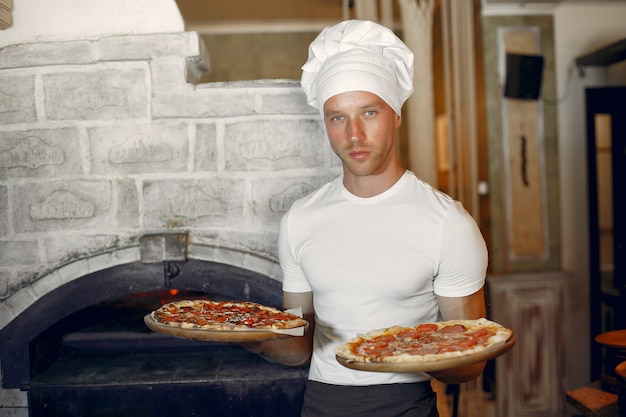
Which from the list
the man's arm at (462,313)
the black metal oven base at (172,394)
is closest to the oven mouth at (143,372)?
the black metal oven base at (172,394)

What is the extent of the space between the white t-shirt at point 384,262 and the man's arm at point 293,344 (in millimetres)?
116

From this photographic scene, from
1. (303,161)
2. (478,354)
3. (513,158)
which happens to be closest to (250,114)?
(303,161)

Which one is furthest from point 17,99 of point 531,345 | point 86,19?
point 531,345

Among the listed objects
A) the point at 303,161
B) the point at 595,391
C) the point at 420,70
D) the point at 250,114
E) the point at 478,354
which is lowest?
the point at 595,391

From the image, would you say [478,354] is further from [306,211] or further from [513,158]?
[513,158]

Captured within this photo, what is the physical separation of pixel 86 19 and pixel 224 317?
1.41 meters

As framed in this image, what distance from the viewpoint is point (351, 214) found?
1853 millimetres

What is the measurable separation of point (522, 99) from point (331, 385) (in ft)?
10.5

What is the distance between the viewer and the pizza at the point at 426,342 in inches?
55.5

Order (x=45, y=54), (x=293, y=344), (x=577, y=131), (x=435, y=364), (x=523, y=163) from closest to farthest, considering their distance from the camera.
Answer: (x=435, y=364)
(x=293, y=344)
(x=45, y=54)
(x=523, y=163)
(x=577, y=131)

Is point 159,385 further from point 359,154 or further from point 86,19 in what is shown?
point 86,19

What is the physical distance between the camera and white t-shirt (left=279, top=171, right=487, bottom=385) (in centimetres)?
173

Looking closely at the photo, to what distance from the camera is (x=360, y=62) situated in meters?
1.84

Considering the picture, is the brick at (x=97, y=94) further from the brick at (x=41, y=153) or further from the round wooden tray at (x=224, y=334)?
the round wooden tray at (x=224, y=334)
